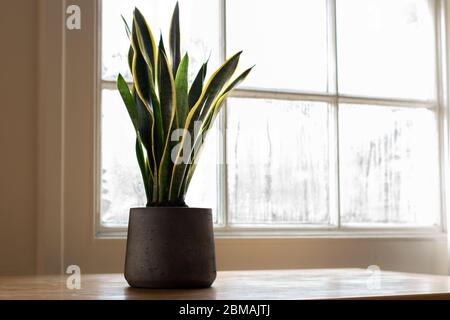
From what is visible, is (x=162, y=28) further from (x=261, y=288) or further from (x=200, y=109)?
(x=261, y=288)

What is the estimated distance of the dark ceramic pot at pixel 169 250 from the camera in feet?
4.54

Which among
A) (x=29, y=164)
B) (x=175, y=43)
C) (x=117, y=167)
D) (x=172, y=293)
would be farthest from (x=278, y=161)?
(x=172, y=293)

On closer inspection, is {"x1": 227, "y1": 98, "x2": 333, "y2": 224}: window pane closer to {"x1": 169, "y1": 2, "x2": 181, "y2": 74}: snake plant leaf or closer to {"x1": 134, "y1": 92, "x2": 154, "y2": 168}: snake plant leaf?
{"x1": 169, "y1": 2, "x2": 181, "y2": 74}: snake plant leaf

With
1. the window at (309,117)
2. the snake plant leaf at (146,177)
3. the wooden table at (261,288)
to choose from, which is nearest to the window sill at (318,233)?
the window at (309,117)

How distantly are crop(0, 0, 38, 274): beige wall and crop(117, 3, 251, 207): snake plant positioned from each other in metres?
0.65

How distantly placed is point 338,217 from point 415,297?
1.21 metres

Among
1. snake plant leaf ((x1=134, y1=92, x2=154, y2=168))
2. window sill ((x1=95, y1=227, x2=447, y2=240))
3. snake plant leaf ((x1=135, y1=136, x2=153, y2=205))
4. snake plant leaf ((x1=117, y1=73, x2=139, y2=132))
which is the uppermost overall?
snake plant leaf ((x1=117, y1=73, x2=139, y2=132))

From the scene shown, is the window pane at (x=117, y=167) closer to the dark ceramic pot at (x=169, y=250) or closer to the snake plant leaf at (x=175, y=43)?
the snake plant leaf at (x=175, y=43)

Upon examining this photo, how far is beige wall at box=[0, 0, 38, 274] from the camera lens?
2035mm

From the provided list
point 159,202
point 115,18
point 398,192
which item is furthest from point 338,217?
point 159,202

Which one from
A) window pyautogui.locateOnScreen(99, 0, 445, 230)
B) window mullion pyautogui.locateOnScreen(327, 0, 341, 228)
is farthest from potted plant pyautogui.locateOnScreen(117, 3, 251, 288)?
window mullion pyautogui.locateOnScreen(327, 0, 341, 228)

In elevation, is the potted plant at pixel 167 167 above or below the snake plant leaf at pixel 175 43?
below
